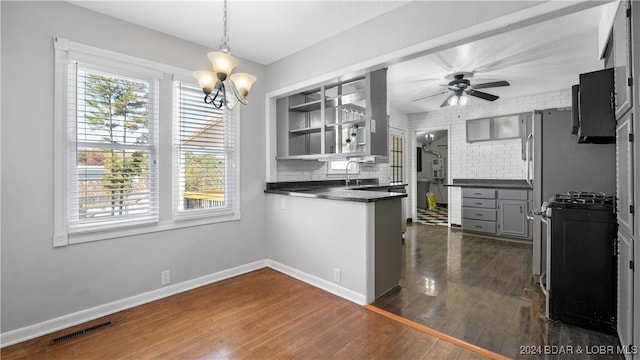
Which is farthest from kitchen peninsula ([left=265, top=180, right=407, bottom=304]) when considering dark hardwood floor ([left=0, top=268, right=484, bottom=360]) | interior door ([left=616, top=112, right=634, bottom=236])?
interior door ([left=616, top=112, right=634, bottom=236])

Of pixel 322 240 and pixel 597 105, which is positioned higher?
pixel 597 105

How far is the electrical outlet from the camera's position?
289cm

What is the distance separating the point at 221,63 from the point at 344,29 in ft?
5.00

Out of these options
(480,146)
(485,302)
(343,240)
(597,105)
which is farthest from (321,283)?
(480,146)

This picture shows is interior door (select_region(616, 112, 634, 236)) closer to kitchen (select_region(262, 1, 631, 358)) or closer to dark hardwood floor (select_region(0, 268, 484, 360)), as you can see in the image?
kitchen (select_region(262, 1, 631, 358))

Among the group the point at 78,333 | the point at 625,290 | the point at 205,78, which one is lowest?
the point at 78,333

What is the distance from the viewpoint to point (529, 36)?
10.0 ft

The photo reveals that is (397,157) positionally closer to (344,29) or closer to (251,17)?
(344,29)

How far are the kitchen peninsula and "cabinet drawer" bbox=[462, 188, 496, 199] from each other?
10.6 feet

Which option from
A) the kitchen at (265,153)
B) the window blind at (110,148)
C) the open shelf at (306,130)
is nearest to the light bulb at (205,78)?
the window blind at (110,148)

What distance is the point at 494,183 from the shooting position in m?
5.77

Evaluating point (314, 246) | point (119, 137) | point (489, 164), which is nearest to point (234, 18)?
point (119, 137)

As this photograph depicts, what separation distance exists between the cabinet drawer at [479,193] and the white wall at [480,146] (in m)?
0.61

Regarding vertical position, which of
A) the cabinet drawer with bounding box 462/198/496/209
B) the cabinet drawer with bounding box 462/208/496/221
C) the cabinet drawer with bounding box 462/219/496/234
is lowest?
the cabinet drawer with bounding box 462/219/496/234
